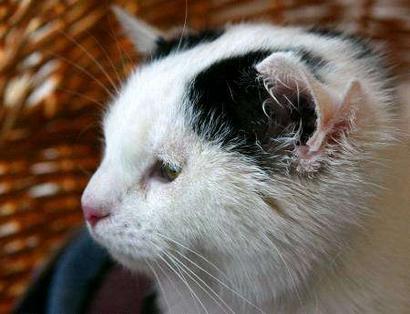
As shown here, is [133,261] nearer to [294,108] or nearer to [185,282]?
[185,282]

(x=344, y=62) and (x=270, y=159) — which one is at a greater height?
(x=344, y=62)

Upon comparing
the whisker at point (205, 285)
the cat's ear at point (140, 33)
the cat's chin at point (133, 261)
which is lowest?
the cat's chin at point (133, 261)

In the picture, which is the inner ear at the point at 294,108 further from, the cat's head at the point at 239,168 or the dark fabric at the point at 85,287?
the dark fabric at the point at 85,287

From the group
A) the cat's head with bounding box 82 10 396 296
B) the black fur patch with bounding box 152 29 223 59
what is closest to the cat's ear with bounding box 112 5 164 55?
the black fur patch with bounding box 152 29 223 59

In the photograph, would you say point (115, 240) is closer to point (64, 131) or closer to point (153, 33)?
point (153, 33)

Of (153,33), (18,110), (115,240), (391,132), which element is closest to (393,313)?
(391,132)

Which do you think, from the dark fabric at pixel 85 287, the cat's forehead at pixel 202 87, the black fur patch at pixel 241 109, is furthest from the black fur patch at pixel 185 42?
the dark fabric at pixel 85 287

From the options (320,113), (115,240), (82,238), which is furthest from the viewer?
(82,238)
